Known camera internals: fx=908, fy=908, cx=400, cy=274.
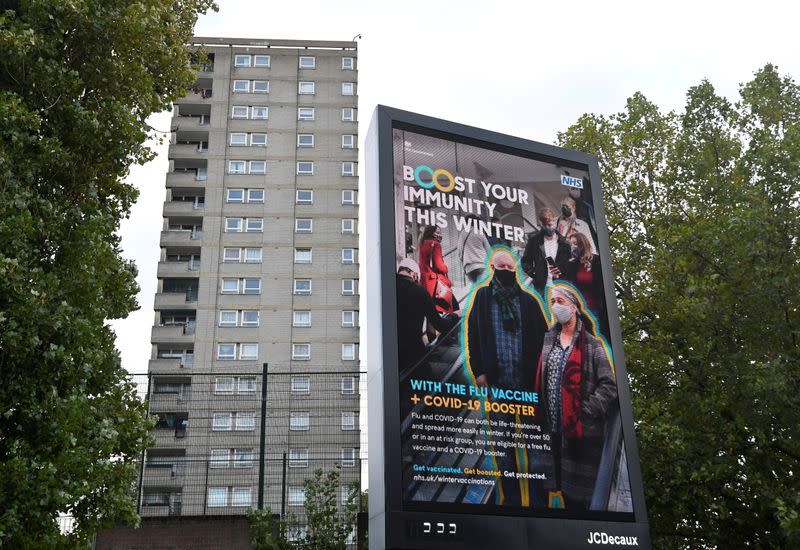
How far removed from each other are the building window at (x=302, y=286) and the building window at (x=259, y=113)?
451 inches

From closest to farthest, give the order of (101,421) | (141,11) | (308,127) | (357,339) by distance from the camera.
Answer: (101,421), (141,11), (357,339), (308,127)

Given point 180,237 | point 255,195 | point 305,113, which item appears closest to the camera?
point 180,237

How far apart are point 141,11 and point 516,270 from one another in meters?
6.54

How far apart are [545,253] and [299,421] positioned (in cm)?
547

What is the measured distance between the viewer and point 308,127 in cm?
5728

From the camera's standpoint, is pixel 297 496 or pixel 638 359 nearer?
pixel 297 496

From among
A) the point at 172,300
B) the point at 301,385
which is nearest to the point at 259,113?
the point at 172,300

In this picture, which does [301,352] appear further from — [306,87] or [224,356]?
[306,87]

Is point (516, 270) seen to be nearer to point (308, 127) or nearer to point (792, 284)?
point (792, 284)

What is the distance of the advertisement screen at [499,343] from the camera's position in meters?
11.8

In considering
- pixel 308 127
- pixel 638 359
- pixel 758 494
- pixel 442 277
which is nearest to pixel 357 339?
pixel 308 127

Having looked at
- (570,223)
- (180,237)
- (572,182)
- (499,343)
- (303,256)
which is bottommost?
(499,343)

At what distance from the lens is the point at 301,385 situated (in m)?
16.6

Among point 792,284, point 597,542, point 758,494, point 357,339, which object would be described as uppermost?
point 357,339
